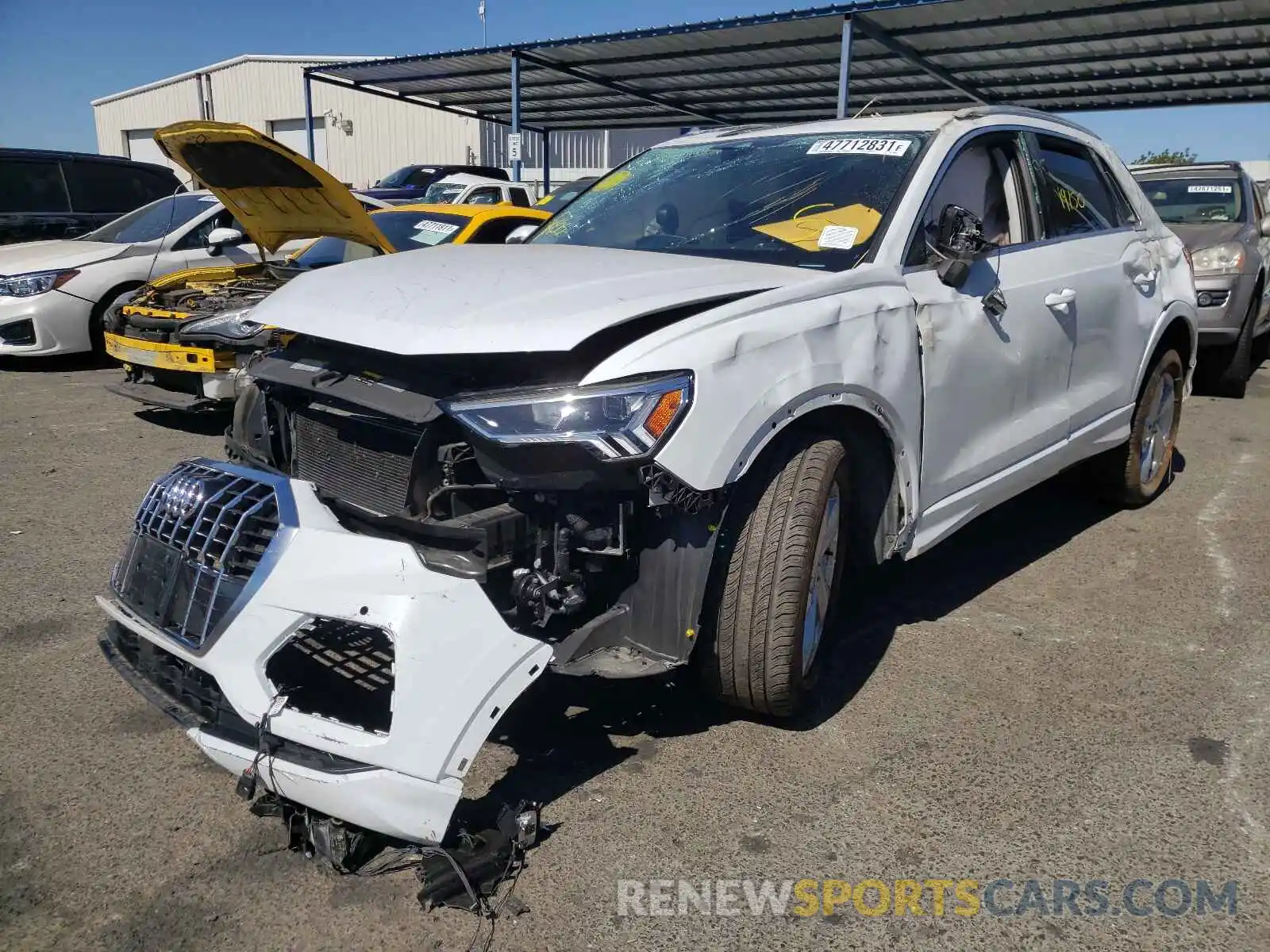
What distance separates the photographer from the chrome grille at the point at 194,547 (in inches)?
91.5

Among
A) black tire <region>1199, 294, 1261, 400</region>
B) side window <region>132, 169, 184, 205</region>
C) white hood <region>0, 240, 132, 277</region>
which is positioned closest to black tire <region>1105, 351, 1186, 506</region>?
black tire <region>1199, 294, 1261, 400</region>

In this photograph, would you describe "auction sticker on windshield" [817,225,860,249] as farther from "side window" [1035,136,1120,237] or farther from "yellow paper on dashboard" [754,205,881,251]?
"side window" [1035,136,1120,237]

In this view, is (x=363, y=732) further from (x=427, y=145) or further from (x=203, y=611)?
(x=427, y=145)

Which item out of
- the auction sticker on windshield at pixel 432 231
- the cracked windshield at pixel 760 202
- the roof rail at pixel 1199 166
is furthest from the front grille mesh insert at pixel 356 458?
the roof rail at pixel 1199 166

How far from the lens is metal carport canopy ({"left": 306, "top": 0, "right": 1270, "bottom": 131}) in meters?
11.7

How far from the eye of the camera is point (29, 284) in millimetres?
8438

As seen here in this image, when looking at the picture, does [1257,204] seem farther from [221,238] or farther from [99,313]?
[99,313]

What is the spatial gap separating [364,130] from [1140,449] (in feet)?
99.7

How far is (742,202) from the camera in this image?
11.6 feet

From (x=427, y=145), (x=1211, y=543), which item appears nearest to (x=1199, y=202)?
(x=1211, y=543)

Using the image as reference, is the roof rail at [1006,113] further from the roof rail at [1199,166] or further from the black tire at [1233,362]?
the roof rail at [1199,166]

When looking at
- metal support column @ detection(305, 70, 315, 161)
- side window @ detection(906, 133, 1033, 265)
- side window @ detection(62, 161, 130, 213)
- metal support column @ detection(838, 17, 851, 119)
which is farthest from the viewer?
metal support column @ detection(305, 70, 315, 161)

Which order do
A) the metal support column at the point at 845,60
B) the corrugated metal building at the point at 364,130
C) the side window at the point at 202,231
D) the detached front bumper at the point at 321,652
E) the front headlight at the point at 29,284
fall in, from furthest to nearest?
the corrugated metal building at the point at 364,130, the metal support column at the point at 845,60, the side window at the point at 202,231, the front headlight at the point at 29,284, the detached front bumper at the point at 321,652

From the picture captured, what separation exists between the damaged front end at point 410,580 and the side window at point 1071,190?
2.52 m
